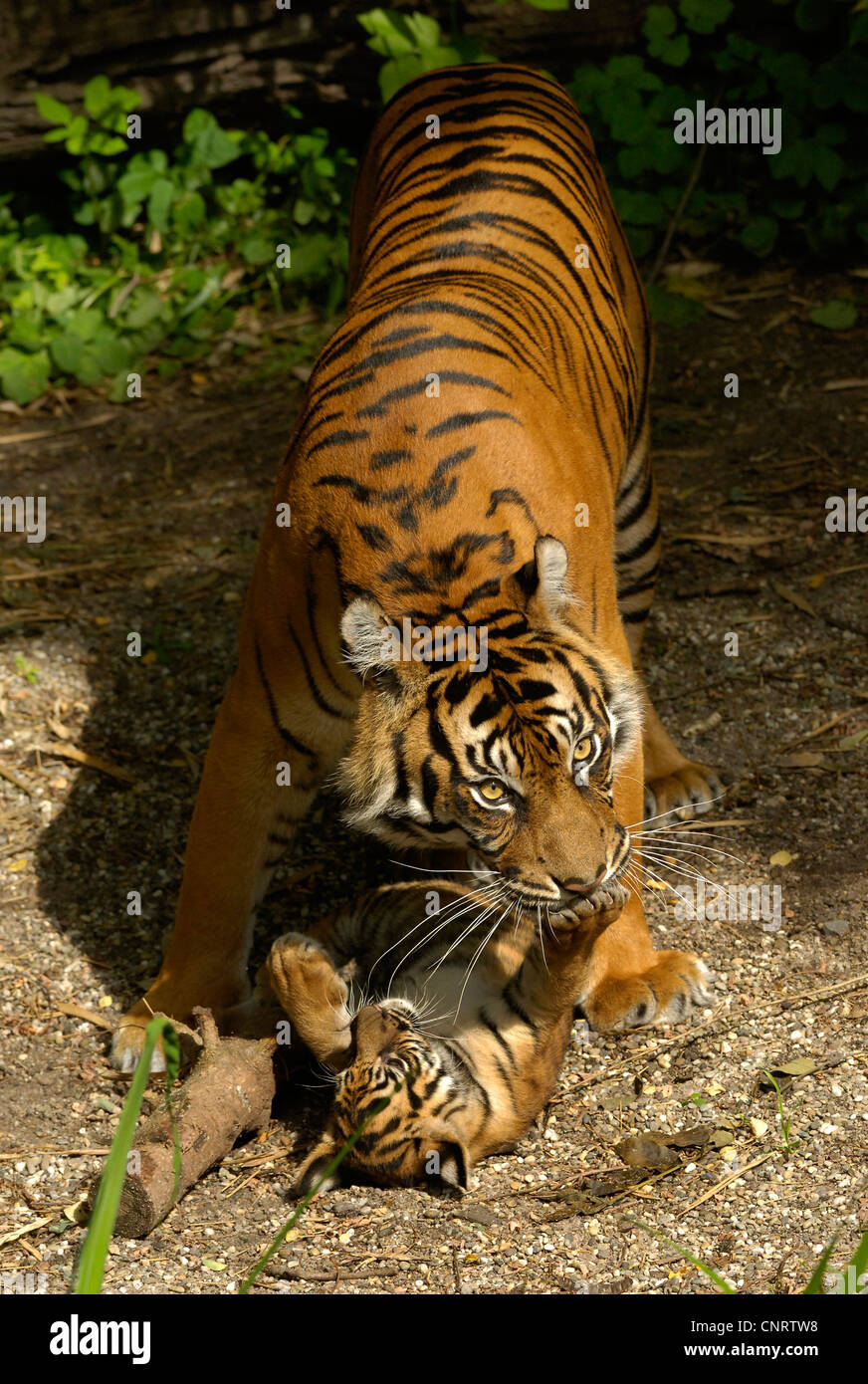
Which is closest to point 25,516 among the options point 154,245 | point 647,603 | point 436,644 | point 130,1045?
point 154,245

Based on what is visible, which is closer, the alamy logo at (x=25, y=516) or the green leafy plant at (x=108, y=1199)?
the green leafy plant at (x=108, y=1199)

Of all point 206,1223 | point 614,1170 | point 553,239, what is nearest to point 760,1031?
point 614,1170

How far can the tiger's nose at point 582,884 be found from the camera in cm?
252

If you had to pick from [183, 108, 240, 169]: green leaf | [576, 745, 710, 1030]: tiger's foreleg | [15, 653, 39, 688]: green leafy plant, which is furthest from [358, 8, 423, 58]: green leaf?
[576, 745, 710, 1030]: tiger's foreleg

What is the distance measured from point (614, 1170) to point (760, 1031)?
0.52 meters

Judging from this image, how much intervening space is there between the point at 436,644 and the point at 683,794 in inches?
59.4

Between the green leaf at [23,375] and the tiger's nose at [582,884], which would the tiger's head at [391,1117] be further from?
the green leaf at [23,375]

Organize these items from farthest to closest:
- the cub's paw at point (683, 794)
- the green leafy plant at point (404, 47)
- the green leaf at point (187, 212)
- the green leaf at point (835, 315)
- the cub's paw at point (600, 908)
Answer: the green leaf at point (187, 212) → the green leaf at point (835, 315) → the green leafy plant at point (404, 47) → the cub's paw at point (683, 794) → the cub's paw at point (600, 908)

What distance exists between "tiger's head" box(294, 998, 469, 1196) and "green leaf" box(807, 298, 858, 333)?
13.1 feet

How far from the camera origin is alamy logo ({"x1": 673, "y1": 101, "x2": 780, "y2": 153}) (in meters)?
6.11

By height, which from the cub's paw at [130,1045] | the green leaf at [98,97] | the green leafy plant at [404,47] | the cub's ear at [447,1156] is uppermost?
the green leaf at [98,97]

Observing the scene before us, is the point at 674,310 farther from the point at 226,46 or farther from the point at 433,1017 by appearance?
the point at 433,1017

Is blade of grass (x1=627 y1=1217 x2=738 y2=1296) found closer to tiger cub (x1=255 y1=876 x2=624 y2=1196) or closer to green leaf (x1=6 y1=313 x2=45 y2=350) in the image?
tiger cub (x1=255 y1=876 x2=624 y2=1196)
